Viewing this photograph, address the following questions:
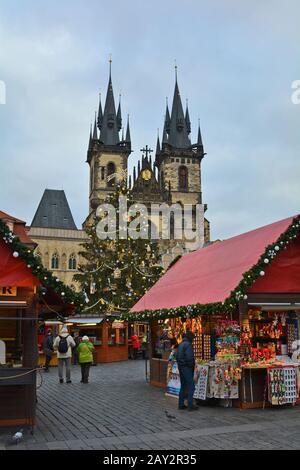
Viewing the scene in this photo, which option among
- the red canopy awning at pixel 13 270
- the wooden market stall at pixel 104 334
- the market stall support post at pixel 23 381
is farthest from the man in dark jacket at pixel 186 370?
the wooden market stall at pixel 104 334

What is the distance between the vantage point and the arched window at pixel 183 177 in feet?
246

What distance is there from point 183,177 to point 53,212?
67.3ft

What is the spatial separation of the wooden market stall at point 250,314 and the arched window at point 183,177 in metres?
62.4

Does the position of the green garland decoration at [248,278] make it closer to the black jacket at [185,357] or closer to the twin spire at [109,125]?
the black jacket at [185,357]

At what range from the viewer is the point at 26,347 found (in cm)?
876

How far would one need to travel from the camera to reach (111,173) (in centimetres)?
7300

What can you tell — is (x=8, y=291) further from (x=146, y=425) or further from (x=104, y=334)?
(x=104, y=334)

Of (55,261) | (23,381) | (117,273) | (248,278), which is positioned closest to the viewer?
(23,381)

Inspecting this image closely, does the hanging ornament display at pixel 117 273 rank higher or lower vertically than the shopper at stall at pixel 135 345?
higher

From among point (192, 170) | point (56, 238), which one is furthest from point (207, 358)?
point (192, 170)

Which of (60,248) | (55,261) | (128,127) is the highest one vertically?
(128,127)

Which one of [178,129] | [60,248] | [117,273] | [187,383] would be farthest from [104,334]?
[178,129]

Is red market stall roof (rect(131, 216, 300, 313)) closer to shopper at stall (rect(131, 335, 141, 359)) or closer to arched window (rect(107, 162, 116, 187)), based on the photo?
shopper at stall (rect(131, 335, 141, 359))

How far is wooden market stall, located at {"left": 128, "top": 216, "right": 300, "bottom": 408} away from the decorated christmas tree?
16154 millimetres
